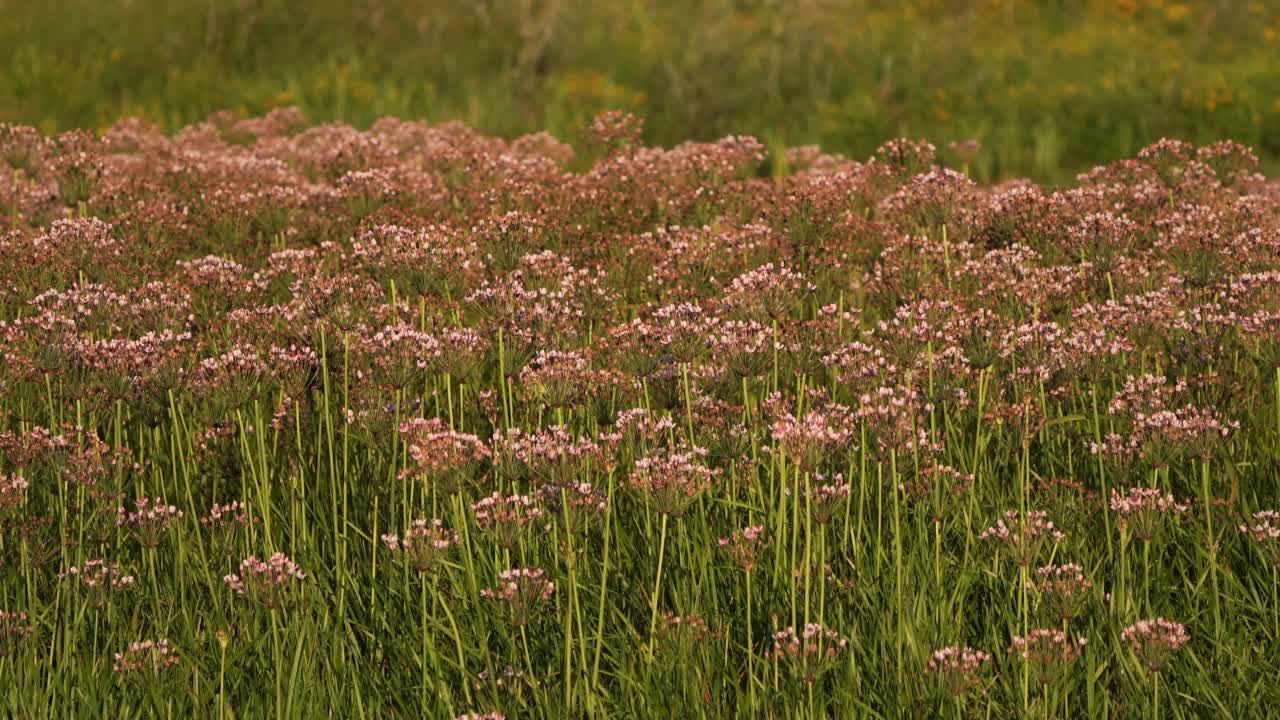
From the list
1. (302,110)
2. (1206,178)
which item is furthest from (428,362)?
(302,110)

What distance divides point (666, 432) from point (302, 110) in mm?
9903

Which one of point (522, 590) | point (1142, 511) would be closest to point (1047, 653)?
point (1142, 511)

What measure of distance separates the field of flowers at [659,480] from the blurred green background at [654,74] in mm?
7007

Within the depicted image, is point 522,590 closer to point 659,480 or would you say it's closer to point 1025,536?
point 659,480

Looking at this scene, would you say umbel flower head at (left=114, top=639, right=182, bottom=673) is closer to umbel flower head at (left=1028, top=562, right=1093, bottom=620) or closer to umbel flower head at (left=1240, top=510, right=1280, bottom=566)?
umbel flower head at (left=1028, top=562, right=1093, bottom=620)

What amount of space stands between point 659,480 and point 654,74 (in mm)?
12295

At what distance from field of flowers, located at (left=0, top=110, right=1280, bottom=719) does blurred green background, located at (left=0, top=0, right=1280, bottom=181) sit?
7.01 metres

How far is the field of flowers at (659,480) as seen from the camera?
13.9 ft

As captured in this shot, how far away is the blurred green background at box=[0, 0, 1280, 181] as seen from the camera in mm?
14086

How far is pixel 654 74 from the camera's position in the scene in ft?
52.2

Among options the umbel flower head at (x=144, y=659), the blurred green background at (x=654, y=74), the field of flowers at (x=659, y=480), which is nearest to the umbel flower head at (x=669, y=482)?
the field of flowers at (x=659, y=480)

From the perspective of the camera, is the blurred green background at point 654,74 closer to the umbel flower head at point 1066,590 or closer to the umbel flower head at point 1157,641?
the umbel flower head at point 1066,590

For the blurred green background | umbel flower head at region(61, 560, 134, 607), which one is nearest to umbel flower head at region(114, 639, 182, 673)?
umbel flower head at region(61, 560, 134, 607)

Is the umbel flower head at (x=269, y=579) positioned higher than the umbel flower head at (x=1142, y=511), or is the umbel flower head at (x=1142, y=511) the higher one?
the umbel flower head at (x=1142, y=511)
